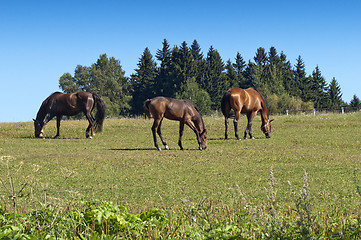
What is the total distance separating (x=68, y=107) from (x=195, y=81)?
5752cm

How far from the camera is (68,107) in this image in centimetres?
2791

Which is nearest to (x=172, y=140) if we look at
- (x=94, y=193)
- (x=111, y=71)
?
(x=94, y=193)

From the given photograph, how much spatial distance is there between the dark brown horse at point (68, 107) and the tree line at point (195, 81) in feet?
148

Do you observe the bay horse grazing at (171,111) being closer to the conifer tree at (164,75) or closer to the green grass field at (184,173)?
the green grass field at (184,173)

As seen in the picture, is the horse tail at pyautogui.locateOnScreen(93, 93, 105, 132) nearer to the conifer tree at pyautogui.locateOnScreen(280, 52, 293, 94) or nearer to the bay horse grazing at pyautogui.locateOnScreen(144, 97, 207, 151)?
the bay horse grazing at pyautogui.locateOnScreen(144, 97, 207, 151)

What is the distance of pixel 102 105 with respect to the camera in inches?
1041

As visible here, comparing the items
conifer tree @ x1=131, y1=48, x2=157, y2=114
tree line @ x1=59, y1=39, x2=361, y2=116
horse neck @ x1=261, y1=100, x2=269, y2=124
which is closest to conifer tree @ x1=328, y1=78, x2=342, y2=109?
tree line @ x1=59, y1=39, x2=361, y2=116

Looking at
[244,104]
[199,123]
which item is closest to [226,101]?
[244,104]

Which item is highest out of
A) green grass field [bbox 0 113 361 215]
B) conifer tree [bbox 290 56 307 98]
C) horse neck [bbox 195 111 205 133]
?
conifer tree [bbox 290 56 307 98]

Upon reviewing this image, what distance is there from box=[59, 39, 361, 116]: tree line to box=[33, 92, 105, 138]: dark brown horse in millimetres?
45165

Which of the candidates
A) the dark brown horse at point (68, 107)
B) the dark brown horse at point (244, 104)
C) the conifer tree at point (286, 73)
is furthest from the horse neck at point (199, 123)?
the conifer tree at point (286, 73)

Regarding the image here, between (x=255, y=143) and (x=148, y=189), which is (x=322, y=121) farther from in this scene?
(x=148, y=189)

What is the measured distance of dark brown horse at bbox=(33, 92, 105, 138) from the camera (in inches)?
1077

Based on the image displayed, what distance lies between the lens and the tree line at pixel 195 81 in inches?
3056
